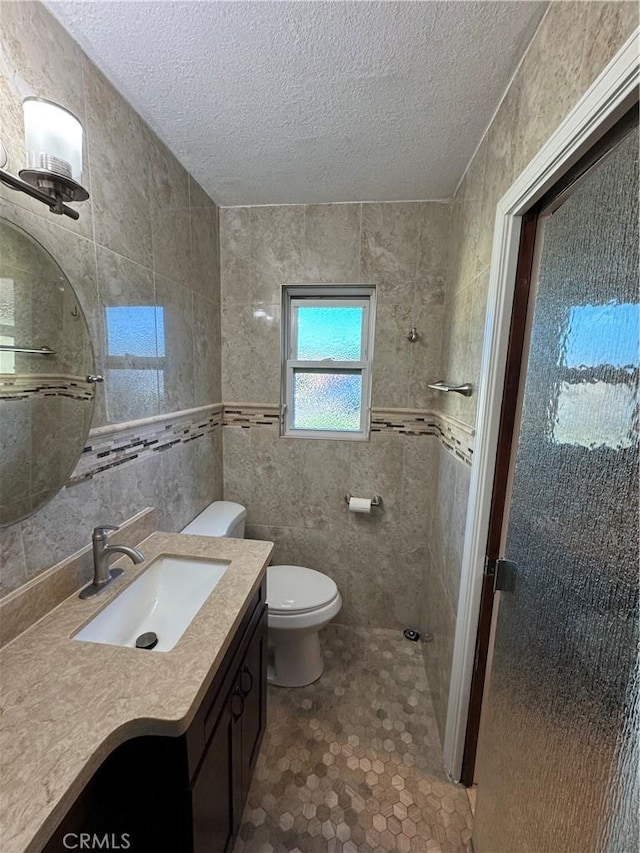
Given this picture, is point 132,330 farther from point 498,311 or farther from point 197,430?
point 498,311

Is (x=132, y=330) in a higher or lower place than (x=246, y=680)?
higher

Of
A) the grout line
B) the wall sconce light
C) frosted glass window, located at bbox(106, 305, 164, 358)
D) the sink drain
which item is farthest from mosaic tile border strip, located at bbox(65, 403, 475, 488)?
the grout line

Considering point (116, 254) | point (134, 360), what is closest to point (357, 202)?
point (116, 254)

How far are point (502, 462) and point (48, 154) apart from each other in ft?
4.84

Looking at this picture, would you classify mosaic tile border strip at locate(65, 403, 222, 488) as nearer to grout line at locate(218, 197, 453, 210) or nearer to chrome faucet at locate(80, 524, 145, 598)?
chrome faucet at locate(80, 524, 145, 598)

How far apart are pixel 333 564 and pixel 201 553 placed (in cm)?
111

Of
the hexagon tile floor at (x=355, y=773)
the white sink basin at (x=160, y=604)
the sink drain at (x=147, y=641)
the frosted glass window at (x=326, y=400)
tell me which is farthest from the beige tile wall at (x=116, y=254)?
the hexagon tile floor at (x=355, y=773)

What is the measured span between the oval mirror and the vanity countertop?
1.08 ft

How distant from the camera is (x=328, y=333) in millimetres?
2141

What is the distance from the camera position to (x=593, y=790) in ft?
1.97

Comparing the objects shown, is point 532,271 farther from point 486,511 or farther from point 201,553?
point 201,553

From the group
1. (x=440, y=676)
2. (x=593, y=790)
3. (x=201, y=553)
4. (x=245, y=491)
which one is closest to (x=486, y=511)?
(x=593, y=790)

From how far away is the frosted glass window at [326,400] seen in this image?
7.08 feet

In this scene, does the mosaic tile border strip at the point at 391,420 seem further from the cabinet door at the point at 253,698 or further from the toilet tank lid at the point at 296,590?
the cabinet door at the point at 253,698
